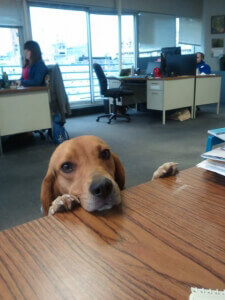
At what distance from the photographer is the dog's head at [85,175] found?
0.64m

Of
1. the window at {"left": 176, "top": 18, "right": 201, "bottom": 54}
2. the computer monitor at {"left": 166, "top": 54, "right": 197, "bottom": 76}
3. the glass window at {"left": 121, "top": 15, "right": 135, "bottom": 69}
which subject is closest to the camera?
the computer monitor at {"left": 166, "top": 54, "right": 197, "bottom": 76}

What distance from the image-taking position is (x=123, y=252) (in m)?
0.47

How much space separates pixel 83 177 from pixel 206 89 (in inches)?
234

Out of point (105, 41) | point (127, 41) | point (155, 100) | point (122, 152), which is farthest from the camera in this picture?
point (127, 41)

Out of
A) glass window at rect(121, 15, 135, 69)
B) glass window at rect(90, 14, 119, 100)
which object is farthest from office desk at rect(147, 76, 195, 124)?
glass window at rect(121, 15, 135, 69)

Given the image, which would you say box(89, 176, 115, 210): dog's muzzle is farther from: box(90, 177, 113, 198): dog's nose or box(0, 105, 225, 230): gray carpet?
box(0, 105, 225, 230): gray carpet

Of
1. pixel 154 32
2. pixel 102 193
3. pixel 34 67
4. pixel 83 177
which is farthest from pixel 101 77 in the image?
pixel 102 193

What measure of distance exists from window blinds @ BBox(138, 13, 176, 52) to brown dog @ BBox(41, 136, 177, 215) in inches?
301

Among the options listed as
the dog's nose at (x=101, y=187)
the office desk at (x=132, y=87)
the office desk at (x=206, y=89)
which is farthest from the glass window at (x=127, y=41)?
the dog's nose at (x=101, y=187)

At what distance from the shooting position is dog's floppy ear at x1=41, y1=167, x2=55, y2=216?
81cm

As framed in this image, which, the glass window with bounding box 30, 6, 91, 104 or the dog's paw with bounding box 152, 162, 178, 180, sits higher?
the glass window with bounding box 30, 6, 91, 104

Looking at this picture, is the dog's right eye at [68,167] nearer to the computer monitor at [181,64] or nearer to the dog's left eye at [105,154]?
the dog's left eye at [105,154]

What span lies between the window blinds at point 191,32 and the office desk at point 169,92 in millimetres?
3802

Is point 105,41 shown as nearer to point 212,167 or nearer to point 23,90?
point 23,90
